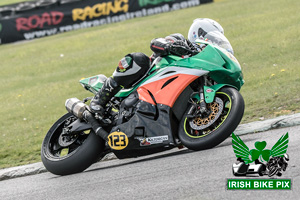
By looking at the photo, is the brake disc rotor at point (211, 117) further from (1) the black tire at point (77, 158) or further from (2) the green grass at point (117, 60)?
(2) the green grass at point (117, 60)

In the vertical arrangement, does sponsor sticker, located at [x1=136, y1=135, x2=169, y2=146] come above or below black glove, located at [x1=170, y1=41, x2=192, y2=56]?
below

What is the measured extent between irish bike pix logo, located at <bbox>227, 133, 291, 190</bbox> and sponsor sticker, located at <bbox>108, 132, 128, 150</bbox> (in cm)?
135

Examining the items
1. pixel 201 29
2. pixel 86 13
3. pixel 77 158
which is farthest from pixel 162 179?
pixel 86 13

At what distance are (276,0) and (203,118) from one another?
1546 centimetres

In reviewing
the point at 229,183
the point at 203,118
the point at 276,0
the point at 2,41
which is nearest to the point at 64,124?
the point at 203,118

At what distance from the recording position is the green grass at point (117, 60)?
8250mm

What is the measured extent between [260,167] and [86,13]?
19.9 metres

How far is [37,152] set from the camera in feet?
24.9

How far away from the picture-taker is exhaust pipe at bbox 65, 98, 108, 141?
5.93 meters

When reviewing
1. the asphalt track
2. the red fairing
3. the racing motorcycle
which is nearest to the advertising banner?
the asphalt track

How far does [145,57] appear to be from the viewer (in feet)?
19.5

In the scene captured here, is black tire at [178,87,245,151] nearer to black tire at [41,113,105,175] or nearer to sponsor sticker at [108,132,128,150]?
sponsor sticker at [108,132,128,150]

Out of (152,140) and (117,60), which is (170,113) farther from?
(117,60)

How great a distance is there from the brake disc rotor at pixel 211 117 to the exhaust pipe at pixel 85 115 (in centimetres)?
109
